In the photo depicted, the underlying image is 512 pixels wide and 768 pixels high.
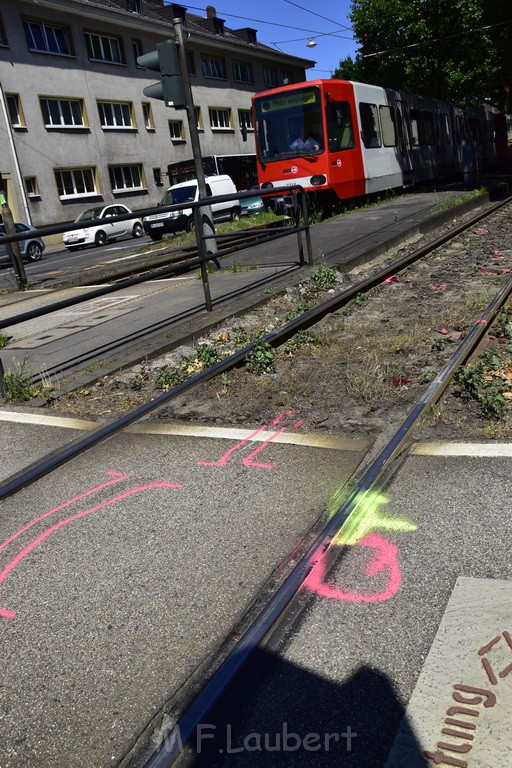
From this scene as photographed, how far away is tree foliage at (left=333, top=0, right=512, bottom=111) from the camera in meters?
36.7

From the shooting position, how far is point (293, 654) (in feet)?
7.22

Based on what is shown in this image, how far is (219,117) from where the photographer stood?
45.2m

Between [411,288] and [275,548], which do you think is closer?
Answer: [275,548]

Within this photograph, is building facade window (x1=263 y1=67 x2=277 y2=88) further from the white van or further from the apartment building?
the white van

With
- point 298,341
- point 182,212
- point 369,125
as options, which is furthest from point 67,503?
point 182,212

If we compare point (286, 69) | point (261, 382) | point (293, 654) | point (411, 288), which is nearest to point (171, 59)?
point (411, 288)

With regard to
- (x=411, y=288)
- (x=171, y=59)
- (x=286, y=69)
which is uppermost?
(x=286, y=69)

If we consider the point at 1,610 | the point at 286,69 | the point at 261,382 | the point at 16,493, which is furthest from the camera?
the point at 286,69

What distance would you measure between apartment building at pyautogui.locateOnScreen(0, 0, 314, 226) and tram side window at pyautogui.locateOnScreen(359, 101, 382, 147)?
13792 millimetres

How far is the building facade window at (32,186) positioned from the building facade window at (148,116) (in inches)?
357

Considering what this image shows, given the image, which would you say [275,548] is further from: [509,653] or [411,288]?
[411,288]

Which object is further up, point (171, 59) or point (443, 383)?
point (171, 59)

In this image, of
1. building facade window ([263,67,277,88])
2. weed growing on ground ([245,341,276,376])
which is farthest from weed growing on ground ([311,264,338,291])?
building facade window ([263,67,277,88])

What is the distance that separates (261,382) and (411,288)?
4003mm
